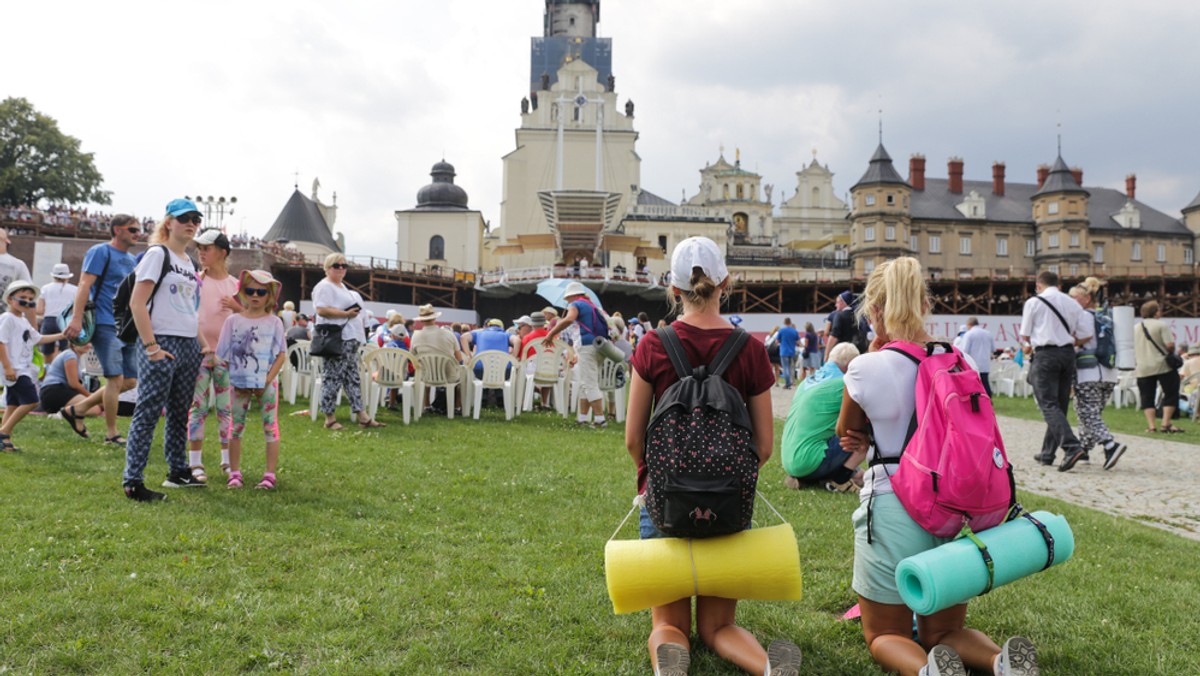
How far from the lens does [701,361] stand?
269 cm

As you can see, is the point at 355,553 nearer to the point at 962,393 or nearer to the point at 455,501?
the point at 455,501

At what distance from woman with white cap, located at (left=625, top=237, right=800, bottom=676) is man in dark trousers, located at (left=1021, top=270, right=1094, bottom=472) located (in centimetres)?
570

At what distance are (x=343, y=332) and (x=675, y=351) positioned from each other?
6.75 metres

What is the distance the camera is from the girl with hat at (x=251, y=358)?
17.5 feet

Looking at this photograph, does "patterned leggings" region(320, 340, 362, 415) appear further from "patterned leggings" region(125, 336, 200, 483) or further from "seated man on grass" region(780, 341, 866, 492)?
"seated man on grass" region(780, 341, 866, 492)

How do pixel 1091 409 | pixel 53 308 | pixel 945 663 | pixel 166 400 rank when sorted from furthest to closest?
pixel 53 308, pixel 1091 409, pixel 166 400, pixel 945 663

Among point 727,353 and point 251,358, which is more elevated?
point 727,353

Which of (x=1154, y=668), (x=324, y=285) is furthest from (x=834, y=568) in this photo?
(x=324, y=285)

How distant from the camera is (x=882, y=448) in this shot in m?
2.70

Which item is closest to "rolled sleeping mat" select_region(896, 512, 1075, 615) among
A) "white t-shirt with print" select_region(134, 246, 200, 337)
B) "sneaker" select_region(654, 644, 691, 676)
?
"sneaker" select_region(654, 644, 691, 676)

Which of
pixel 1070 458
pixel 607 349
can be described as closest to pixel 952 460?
pixel 1070 458

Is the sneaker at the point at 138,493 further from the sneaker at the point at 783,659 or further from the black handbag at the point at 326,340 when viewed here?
the sneaker at the point at 783,659

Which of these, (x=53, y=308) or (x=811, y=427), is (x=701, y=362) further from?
(x=53, y=308)

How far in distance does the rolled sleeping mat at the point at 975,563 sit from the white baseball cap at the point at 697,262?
117 cm
